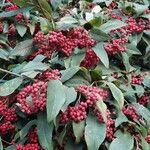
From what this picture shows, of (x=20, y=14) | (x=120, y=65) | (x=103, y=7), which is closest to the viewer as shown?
(x=120, y=65)

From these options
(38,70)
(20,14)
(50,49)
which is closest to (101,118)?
(38,70)

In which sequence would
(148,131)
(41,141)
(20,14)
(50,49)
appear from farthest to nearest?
(20,14), (50,49), (148,131), (41,141)

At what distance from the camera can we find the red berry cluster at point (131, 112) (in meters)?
1.71

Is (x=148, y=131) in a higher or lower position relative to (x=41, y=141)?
lower

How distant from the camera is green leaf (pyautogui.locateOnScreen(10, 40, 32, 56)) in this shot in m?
2.01

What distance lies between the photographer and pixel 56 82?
1.57 m

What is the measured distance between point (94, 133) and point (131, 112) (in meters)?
0.25

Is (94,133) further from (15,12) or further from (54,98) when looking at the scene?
(15,12)

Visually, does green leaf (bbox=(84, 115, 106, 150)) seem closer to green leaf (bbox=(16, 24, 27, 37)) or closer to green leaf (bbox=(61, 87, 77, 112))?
green leaf (bbox=(61, 87, 77, 112))

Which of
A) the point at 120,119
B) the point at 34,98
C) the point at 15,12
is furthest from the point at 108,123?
the point at 15,12

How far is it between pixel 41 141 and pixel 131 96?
47 centimetres

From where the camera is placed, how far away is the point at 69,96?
5.08ft

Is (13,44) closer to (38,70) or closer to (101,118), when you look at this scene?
(38,70)

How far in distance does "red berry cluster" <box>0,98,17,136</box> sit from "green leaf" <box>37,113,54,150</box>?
0.49 ft
